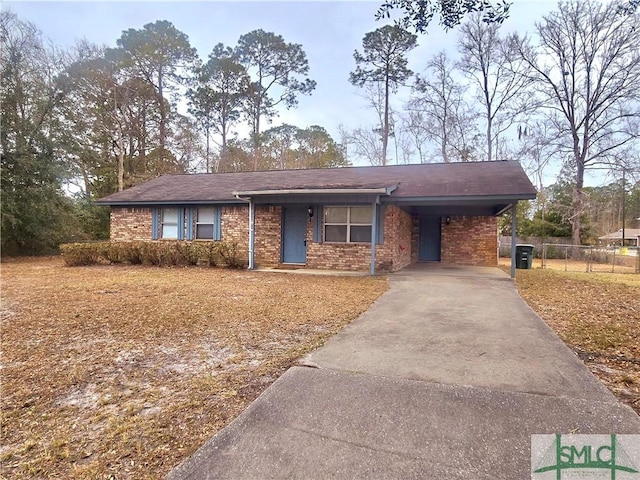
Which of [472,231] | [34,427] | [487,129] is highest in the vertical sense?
[487,129]

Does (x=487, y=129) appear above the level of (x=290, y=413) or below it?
above

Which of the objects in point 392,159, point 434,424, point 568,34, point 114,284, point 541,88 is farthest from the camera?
point 392,159

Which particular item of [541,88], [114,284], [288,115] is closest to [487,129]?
[541,88]

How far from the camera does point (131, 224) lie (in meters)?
13.5

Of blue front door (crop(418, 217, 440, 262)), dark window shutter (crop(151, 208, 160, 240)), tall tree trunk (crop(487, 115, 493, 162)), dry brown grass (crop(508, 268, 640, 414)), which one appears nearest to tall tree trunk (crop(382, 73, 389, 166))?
tall tree trunk (crop(487, 115, 493, 162))

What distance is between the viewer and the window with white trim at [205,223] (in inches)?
495

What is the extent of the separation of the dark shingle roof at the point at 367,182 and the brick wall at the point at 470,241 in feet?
7.07

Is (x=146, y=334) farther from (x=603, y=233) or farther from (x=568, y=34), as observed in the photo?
(x=603, y=233)

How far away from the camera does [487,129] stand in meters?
24.4

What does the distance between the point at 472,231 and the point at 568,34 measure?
→ 16506 millimetres

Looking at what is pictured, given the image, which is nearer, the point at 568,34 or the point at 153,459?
the point at 153,459

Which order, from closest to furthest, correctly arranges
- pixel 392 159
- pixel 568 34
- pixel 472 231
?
pixel 472 231 < pixel 568 34 < pixel 392 159

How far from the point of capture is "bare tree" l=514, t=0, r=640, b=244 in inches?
771

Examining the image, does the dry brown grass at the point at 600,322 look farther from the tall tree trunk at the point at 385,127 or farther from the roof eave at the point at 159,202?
the tall tree trunk at the point at 385,127
